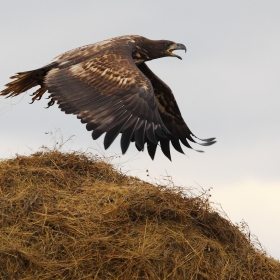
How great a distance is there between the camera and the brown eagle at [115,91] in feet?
29.6

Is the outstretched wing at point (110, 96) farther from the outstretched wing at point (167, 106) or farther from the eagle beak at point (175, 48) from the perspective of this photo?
the eagle beak at point (175, 48)

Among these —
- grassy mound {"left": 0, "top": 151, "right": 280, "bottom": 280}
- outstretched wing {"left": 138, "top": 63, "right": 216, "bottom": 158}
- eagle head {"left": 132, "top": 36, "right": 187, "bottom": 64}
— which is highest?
eagle head {"left": 132, "top": 36, "right": 187, "bottom": 64}

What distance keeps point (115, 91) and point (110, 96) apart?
10 centimetres

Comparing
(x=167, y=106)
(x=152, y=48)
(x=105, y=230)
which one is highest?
(x=152, y=48)

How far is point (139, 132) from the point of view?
29.2 feet

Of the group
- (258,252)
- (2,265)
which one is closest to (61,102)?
(2,265)

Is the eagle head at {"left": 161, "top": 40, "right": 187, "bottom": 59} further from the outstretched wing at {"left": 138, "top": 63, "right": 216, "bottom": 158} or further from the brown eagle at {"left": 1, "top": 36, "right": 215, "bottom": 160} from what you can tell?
the outstretched wing at {"left": 138, "top": 63, "right": 216, "bottom": 158}

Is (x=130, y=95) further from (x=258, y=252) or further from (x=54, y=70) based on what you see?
(x=258, y=252)

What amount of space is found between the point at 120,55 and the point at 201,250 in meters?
3.12

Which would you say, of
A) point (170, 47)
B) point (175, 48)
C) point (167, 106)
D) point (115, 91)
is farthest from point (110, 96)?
point (175, 48)

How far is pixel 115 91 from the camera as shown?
9.60m

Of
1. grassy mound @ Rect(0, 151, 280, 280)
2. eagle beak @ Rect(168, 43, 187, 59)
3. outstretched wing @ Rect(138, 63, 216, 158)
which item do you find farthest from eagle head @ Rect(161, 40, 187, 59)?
grassy mound @ Rect(0, 151, 280, 280)

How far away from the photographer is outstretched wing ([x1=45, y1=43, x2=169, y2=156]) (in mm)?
8930

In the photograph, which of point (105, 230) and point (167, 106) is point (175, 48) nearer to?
point (167, 106)
